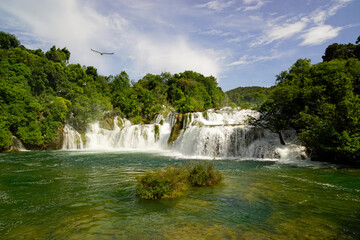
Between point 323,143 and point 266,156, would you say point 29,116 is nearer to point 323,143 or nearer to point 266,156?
point 266,156

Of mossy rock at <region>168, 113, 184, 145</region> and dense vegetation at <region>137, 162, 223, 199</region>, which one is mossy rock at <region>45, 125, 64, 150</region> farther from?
dense vegetation at <region>137, 162, 223, 199</region>

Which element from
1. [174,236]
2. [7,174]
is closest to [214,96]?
[7,174]

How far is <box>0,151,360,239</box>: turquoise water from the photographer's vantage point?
5.04 m

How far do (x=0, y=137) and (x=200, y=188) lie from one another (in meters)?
26.3

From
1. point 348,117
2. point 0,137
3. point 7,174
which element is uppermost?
point 348,117

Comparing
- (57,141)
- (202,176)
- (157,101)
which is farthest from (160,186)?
(157,101)

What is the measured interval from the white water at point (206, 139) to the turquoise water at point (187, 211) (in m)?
9.19

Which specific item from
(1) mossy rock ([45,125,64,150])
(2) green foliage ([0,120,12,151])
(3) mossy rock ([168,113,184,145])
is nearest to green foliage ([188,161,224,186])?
(3) mossy rock ([168,113,184,145])

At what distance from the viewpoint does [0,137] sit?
24.5 metres

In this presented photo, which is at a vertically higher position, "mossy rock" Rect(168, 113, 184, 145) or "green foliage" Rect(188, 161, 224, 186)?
"mossy rock" Rect(168, 113, 184, 145)

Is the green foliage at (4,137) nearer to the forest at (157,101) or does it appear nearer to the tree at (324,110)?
the forest at (157,101)

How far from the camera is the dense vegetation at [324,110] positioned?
523 inches

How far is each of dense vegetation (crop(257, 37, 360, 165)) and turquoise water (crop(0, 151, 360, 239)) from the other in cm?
414

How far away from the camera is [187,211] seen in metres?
6.39
